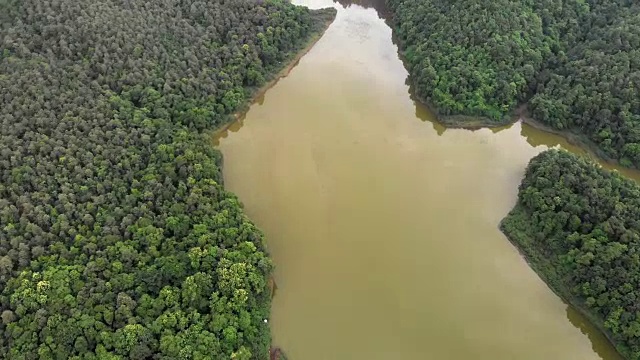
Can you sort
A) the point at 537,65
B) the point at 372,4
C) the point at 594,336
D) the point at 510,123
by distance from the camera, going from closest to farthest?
the point at 594,336
the point at 510,123
the point at 537,65
the point at 372,4

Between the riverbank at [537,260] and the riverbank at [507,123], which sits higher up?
the riverbank at [507,123]

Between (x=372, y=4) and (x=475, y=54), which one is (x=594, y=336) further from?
(x=372, y=4)

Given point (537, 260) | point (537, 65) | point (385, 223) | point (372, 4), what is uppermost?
point (537, 65)

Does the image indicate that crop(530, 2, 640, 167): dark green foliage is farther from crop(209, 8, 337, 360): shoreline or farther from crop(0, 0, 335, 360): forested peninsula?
crop(0, 0, 335, 360): forested peninsula

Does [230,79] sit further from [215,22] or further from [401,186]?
[401,186]

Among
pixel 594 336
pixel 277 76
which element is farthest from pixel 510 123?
pixel 277 76

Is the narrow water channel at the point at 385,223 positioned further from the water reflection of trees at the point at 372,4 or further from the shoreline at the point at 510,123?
the water reflection of trees at the point at 372,4

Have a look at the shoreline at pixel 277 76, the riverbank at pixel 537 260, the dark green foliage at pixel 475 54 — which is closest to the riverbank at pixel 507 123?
the dark green foliage at pixel 475 54
